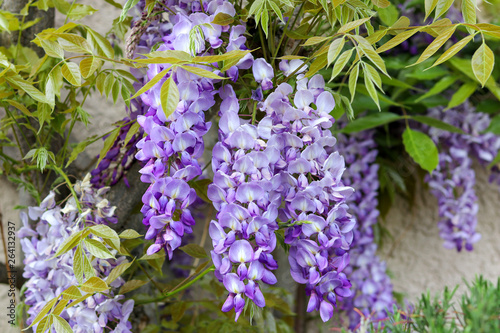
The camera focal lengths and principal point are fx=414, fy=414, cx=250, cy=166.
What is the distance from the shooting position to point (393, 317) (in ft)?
1.87

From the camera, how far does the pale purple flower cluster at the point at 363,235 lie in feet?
3.37

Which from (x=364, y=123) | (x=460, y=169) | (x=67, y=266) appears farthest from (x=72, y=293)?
(x=460, y=169)

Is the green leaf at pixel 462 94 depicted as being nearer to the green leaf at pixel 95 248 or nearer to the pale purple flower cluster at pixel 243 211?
the pale purple flower cluster at pixel 243 211

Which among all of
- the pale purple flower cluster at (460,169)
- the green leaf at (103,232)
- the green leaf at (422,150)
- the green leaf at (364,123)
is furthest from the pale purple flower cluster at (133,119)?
the pale purple flower cluster at (460,169)

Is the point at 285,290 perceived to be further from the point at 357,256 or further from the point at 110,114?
the point at 110,114

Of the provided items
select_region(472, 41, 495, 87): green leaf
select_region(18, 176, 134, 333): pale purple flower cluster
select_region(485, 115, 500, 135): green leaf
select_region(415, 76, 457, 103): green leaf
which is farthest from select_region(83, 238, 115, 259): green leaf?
select_region(485, 115, 500, 135): green leaf

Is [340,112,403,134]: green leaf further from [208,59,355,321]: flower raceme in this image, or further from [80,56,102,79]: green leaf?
[80,56,102,79]: green leaf

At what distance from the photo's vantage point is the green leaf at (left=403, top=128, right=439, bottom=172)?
3.02ft

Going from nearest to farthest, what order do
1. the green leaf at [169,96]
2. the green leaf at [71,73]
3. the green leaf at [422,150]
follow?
the green leaf at [169,96], the green leaf at [71,73], the green leaf at [422,150]

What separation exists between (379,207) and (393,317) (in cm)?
65

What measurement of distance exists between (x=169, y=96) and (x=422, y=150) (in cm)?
70

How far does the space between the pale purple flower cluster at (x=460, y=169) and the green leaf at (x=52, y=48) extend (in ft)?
2.90

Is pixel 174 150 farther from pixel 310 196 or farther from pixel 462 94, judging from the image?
pixel 462 94

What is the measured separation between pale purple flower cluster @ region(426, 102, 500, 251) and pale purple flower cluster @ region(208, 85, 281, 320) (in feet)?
2.40
